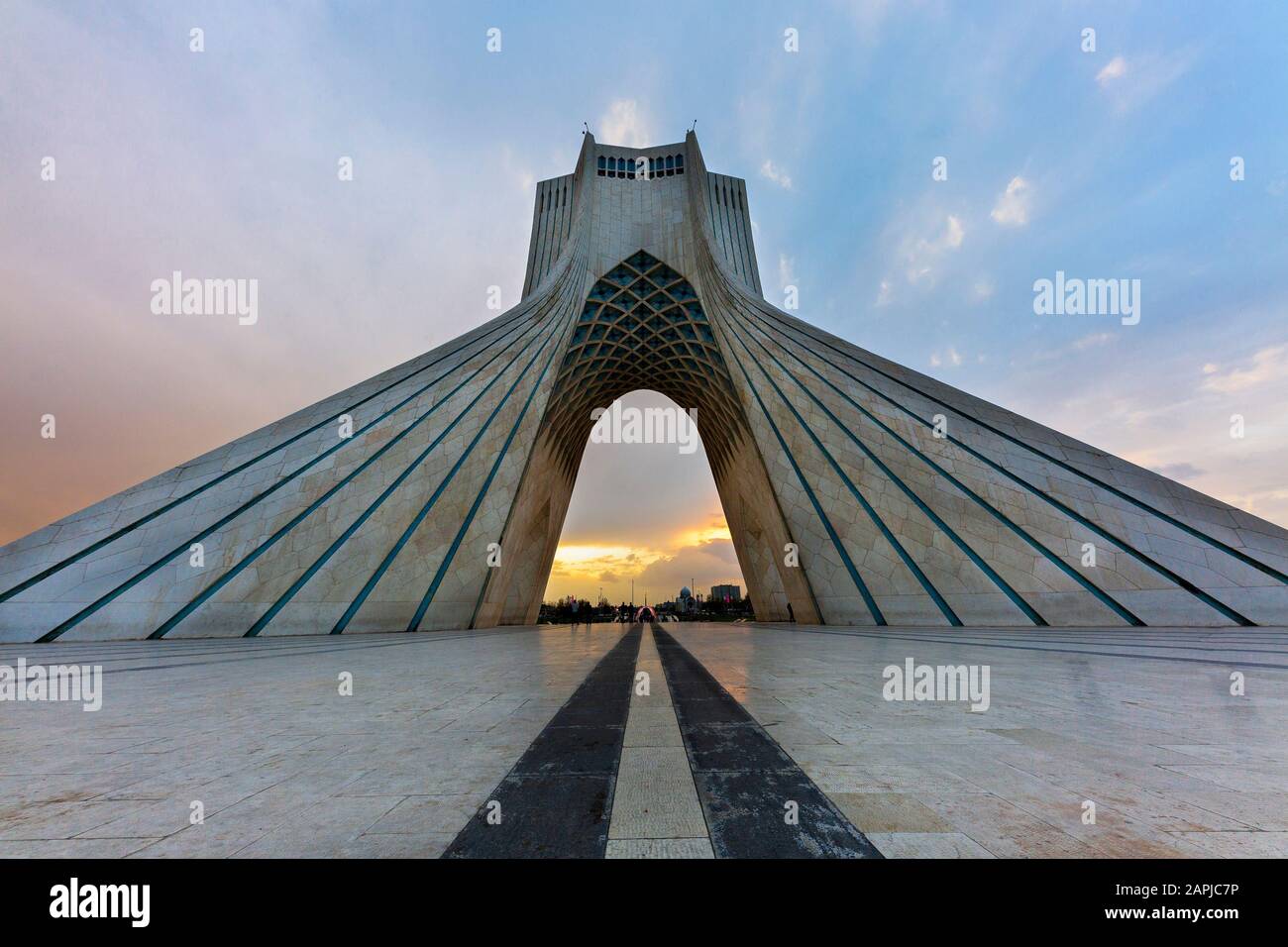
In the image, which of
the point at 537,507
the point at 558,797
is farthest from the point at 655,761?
the point at 537,507

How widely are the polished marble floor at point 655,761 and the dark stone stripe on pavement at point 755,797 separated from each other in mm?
74

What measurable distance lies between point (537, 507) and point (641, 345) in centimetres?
856

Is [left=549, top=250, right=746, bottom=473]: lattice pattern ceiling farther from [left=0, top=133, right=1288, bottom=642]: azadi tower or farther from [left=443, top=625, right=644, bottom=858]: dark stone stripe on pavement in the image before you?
[left=443, top=625, right=644, bottom=858]: dark stone stripe on pavement

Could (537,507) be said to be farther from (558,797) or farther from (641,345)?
(558,797)

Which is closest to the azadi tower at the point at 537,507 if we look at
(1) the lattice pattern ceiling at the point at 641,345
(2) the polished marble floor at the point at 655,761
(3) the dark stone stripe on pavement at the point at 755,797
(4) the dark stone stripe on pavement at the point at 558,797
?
(1) the lattice pattern ceiling at the point at 641,345

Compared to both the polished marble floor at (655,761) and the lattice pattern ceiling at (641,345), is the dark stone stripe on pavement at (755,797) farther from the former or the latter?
the lattice pattern ceiling at (641,345)

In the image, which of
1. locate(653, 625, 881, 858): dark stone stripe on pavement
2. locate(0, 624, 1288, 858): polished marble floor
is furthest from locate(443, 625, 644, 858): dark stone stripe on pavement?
locate(653, 625, 881, 858): dark stone stripe on pavement

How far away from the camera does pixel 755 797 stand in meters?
1.75

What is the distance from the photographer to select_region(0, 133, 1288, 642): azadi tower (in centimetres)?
902

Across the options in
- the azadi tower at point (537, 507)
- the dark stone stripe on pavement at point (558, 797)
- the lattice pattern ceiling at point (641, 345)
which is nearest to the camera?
the dark stone stripe on pavement at point (558, 797)

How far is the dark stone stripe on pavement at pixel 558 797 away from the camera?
1.40 m

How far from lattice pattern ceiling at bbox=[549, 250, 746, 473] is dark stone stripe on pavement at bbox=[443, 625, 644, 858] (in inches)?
604
